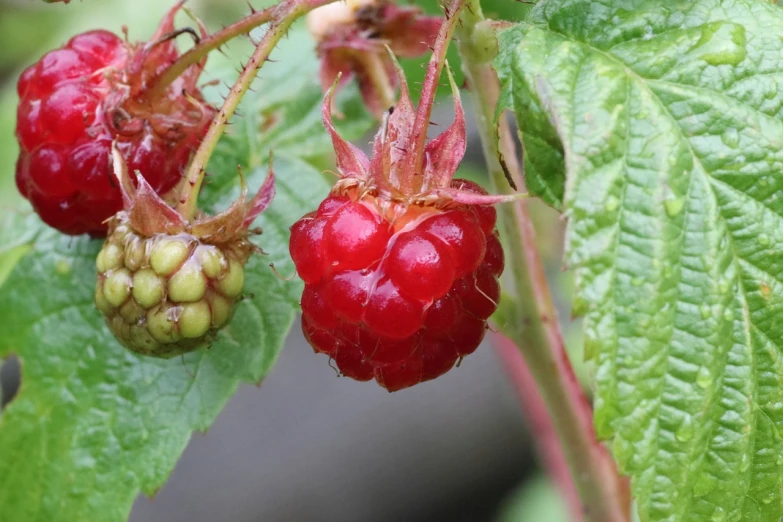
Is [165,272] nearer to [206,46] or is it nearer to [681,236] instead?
[206,46]

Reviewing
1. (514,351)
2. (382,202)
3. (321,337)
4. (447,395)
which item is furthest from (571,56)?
(447,395)

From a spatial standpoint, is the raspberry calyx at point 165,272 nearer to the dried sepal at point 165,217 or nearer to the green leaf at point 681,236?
the dried sepal at point 165,217

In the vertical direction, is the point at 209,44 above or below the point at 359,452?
above

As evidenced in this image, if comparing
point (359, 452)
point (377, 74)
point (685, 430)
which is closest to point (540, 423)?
point (359, 452)

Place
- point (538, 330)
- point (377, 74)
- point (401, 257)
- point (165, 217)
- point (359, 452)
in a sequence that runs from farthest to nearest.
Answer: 1. point (359, 452)
2. point (377, 74)
3. point (538, 330)
4. point (165, 217)
5. point (401, 257)

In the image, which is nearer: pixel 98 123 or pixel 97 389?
pixel 98 123

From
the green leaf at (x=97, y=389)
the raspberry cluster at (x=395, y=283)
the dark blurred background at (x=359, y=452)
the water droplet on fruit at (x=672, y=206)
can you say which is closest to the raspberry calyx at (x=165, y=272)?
the raspberry cluster at (x=395, y=283)

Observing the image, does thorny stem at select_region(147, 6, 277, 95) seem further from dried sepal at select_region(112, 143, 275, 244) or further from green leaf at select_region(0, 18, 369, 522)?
green leaf at select_region(0, 18, 369, 522)
